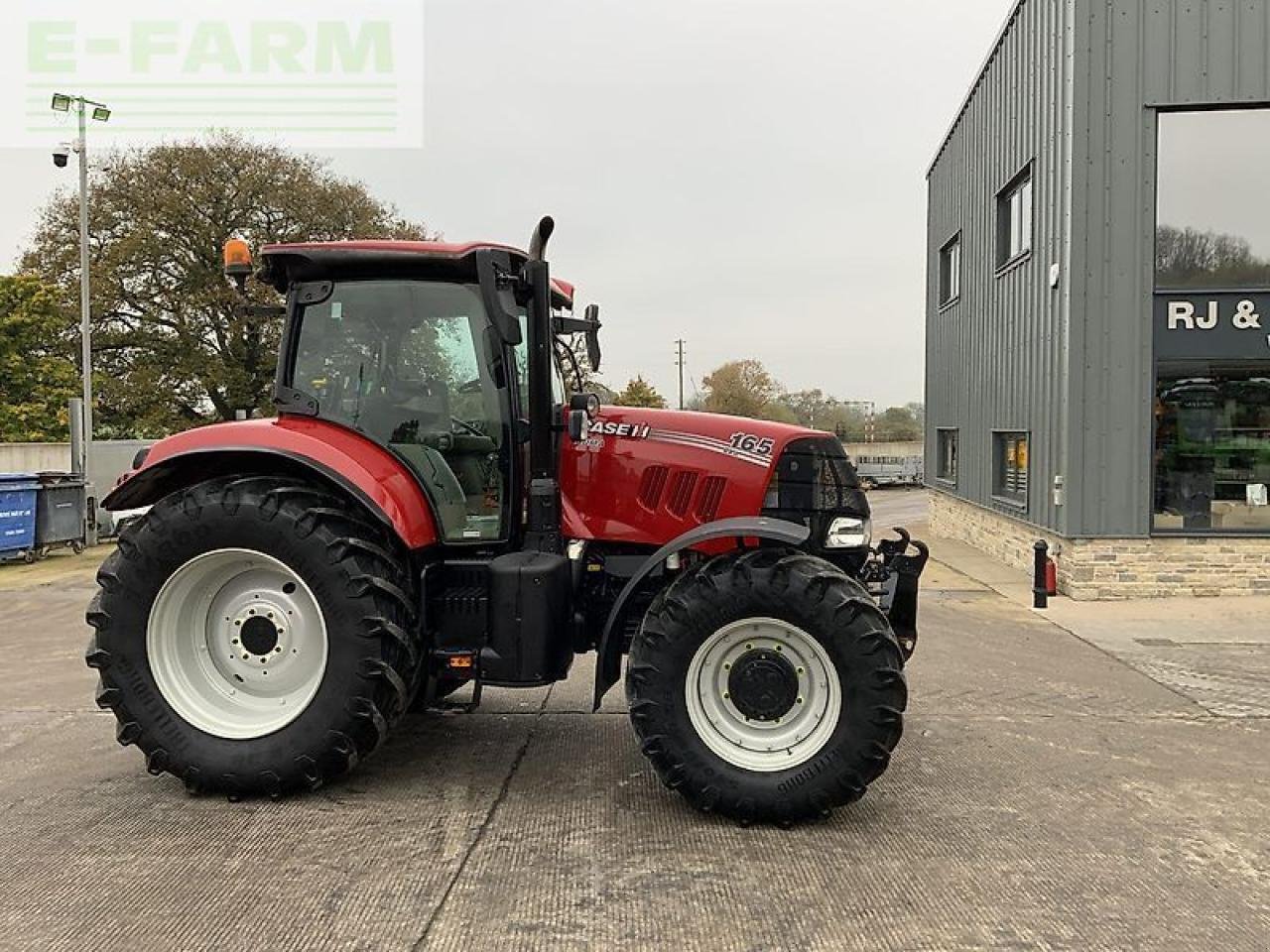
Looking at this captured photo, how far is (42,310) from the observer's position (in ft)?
103

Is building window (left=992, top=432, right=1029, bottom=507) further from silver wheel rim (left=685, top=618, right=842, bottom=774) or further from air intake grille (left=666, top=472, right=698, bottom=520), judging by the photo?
silver wheel rim (left=685, top=618, right=842, bottom=774)

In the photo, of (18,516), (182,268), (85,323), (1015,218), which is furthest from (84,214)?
(1015,218)

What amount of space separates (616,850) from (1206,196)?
35.6 feet

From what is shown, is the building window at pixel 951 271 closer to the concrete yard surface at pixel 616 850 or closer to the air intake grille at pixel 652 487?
the concrete yard surface at pixel 616 850

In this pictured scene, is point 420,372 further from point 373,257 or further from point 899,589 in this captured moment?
point 899,589

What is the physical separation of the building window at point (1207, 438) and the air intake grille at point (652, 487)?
8.45m

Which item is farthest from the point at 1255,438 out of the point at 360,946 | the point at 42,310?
the point at 42,310

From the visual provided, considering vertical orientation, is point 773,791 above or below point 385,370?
below

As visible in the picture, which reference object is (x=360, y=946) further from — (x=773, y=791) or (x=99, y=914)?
(x=773, y=791)

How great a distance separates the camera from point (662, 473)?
4828 millimetres

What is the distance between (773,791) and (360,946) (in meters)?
1.77

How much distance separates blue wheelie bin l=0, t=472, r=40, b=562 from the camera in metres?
15.2

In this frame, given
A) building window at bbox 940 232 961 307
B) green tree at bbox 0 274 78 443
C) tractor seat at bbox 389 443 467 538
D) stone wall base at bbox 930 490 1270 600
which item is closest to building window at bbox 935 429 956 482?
building window at bbox 940 232 961 307

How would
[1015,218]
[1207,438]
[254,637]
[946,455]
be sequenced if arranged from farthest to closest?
[946,455], [1015,218], [1207,438], [254,637]
